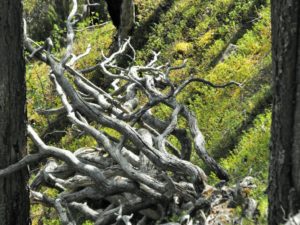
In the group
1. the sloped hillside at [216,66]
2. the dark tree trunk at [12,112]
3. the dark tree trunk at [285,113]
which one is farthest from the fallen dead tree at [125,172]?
the dark tree trunk at [285,113]

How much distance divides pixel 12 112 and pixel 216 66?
6.67 meters

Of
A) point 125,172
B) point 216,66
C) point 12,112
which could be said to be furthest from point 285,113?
point 216,66

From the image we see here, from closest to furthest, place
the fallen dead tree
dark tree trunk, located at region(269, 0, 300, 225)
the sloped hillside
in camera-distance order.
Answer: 1. dark tree trunk, located at region(269, 0, 300, 225)
2. the fallen dead tree
3. the sloped hillside

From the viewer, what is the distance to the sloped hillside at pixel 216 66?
8562 mm

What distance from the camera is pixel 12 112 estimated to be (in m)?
5.97

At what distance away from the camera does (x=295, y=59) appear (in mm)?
4297

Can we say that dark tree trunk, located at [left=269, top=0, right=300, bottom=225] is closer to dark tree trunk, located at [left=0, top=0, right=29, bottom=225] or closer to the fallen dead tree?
the fallen dead tree

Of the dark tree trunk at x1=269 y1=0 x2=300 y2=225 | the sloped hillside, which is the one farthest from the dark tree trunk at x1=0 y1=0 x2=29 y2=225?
the dark tree trunk at x1=269 y1=0 x2=300 y2=225

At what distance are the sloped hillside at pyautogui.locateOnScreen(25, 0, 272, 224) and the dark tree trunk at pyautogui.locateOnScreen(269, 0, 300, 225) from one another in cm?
74

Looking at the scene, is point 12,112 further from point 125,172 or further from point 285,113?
point 285,113

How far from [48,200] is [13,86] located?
202 cm

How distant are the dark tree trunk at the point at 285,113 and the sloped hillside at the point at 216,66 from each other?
74 centimetres

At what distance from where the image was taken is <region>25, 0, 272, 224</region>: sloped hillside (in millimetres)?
8562

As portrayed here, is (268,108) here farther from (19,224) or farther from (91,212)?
(19,224)
